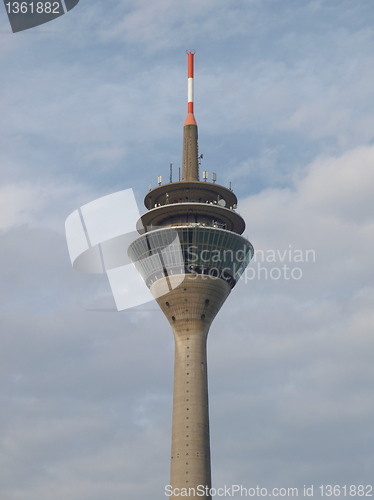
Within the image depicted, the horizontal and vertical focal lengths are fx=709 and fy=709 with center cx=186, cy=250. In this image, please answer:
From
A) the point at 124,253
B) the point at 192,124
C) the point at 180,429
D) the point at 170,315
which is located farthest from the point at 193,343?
the point at 192,124

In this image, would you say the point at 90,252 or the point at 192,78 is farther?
the point at 192,78

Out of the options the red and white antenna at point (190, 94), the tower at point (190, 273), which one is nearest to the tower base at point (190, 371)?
the tower at point (190, 273)

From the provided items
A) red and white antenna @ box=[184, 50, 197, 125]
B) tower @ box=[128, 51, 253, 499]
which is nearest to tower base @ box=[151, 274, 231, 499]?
tower @ box=[128, 51, 253, 499]

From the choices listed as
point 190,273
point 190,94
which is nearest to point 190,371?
point 190,273

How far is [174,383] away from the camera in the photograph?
11244 cm

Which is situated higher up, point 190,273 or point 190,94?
point 190,94

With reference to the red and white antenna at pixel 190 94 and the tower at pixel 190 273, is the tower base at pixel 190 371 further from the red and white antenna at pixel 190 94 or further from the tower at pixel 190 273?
the red and white antenna at pixel 190 94

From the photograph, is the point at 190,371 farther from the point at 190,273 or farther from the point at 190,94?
the point at 190,94

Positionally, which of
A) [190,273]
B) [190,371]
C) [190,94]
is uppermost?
[190,94]

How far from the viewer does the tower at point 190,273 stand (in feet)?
348

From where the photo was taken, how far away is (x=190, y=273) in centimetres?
11506

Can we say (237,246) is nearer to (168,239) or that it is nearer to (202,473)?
(168,239)

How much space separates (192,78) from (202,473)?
73.2 meters

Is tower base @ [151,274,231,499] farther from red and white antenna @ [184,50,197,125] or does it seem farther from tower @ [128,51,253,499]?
red and white antenna @ [184,50,197,125]
